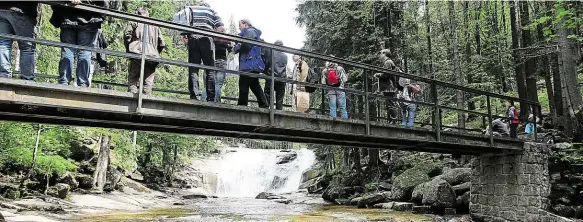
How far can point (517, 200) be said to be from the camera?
11695 millimetres

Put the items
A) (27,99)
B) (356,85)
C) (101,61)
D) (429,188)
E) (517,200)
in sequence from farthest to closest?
(356,85) < (429,188) < (517,200) < (101,61) < (27,99)

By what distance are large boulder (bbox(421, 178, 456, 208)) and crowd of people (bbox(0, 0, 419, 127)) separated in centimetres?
502

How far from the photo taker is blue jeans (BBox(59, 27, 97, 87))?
5.80 m

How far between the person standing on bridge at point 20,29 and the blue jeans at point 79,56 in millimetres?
360

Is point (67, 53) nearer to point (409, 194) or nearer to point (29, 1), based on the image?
point (29, 1)

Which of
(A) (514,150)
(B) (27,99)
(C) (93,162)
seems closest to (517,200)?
(A) (514,150)

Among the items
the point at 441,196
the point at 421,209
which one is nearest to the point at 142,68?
the point at 441,196

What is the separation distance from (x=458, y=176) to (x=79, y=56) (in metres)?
13.6

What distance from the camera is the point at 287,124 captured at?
7.66 meters

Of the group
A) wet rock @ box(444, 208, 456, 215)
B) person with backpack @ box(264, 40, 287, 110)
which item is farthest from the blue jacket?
wet rock @ box(444, 208, 456, 215)

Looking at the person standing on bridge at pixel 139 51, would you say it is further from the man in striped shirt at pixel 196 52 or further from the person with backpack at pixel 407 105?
the person with backpack at pixel 407 105

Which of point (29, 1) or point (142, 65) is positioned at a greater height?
point (29, 1)

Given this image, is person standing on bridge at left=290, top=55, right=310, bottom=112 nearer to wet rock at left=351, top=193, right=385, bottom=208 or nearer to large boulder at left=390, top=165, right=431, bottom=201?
large boulder at left=390, top=165, right=431, bottom=201

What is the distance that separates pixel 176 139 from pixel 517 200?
23224 mm
